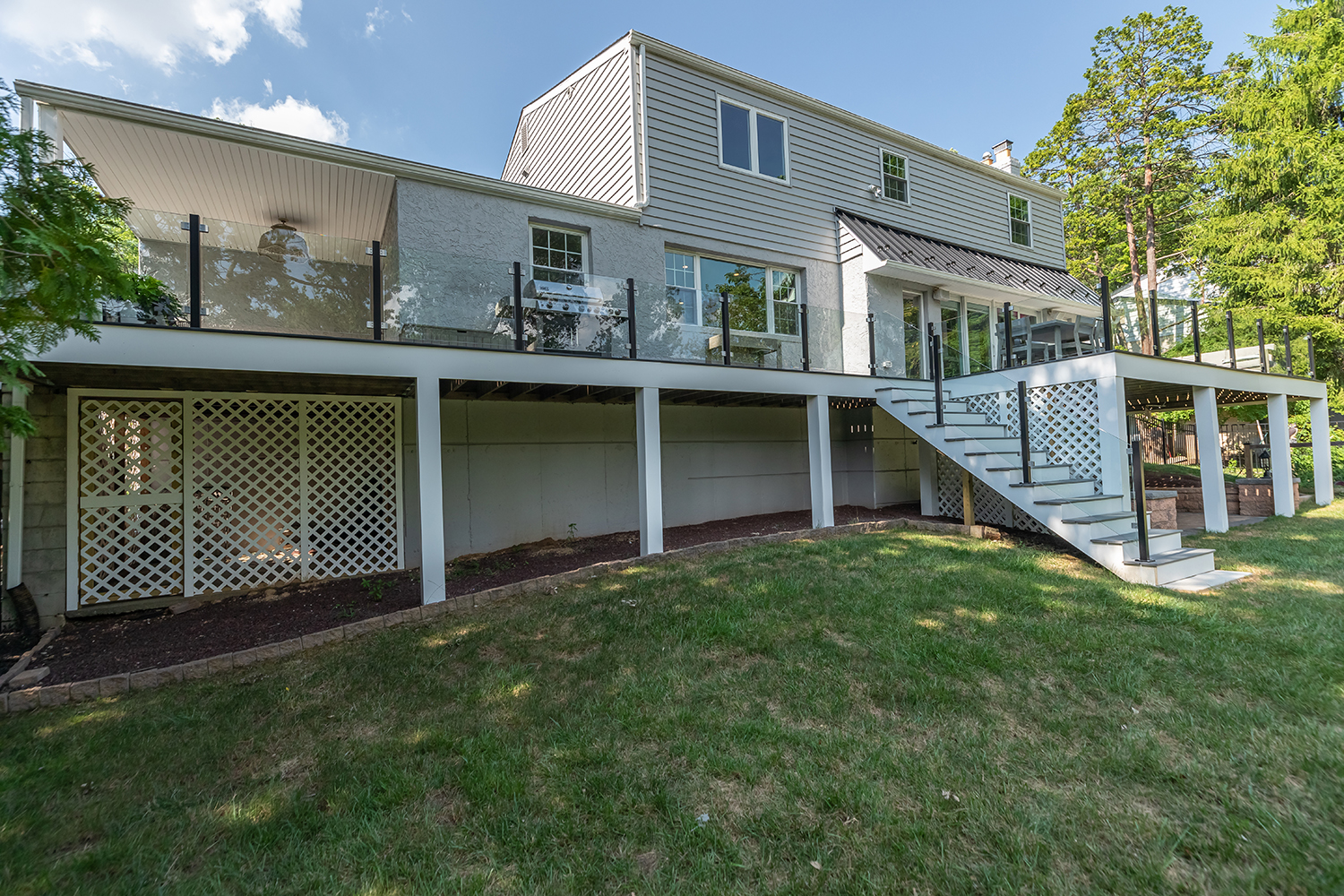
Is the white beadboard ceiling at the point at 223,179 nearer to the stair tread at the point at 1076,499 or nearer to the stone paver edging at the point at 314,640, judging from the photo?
the stone paver edging at the point at 314,640

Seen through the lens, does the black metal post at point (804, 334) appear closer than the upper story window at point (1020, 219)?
Yes

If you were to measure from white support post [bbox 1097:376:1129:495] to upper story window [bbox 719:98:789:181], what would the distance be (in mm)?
6153

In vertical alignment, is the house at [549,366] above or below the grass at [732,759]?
above

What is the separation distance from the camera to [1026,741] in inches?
115

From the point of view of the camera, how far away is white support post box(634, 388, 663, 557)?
6.35 meters

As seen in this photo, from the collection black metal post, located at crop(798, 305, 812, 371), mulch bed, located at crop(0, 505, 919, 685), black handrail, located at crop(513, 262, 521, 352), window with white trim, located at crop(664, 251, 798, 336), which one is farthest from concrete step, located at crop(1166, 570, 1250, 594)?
black handrail, located at crop(513, 262, 521, 352)

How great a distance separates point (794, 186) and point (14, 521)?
10914 mm

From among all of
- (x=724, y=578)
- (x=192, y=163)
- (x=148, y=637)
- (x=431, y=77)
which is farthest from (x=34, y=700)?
(x=431, y=77)

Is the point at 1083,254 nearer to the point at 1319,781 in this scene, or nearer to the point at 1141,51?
the point at 1141,51

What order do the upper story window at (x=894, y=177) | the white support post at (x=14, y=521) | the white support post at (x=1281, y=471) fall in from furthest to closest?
1. the upper story window at (x=894, y=177)
2. the white support post at (x=1281, y=471)
3. the white support post at (x=14, y=521)

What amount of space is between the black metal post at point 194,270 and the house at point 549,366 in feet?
0.07

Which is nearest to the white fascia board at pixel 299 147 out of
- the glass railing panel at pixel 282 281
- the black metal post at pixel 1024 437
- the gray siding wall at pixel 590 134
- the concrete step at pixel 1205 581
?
the gray siding wall at pixel 590 134

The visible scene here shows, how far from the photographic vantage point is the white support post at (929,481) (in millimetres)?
9062

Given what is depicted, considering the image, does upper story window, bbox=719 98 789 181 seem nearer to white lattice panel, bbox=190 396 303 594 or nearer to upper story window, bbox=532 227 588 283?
upper story window, bbox=532 227 588 283
